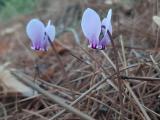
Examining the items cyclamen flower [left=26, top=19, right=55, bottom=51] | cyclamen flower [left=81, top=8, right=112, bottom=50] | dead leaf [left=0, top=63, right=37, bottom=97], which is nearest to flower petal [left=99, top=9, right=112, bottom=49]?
cyclamen flower [left=81, top=8, right=112, bottom=50]

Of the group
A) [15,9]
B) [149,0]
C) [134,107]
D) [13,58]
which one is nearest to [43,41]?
[134,107]

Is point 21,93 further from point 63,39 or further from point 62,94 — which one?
point 63,39

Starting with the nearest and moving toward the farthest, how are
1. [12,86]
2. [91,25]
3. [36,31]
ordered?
[91,25], [36,31], [12,86]

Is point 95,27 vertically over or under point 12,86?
over

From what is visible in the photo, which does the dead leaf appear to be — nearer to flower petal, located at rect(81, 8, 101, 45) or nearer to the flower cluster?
the flower cluster

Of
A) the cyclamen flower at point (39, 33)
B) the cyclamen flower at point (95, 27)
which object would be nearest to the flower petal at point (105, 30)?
the cyclamen flower at point (95, 27)

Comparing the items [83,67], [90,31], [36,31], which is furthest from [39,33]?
[83,67]

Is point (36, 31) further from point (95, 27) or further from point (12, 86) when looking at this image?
point (12, 86)
